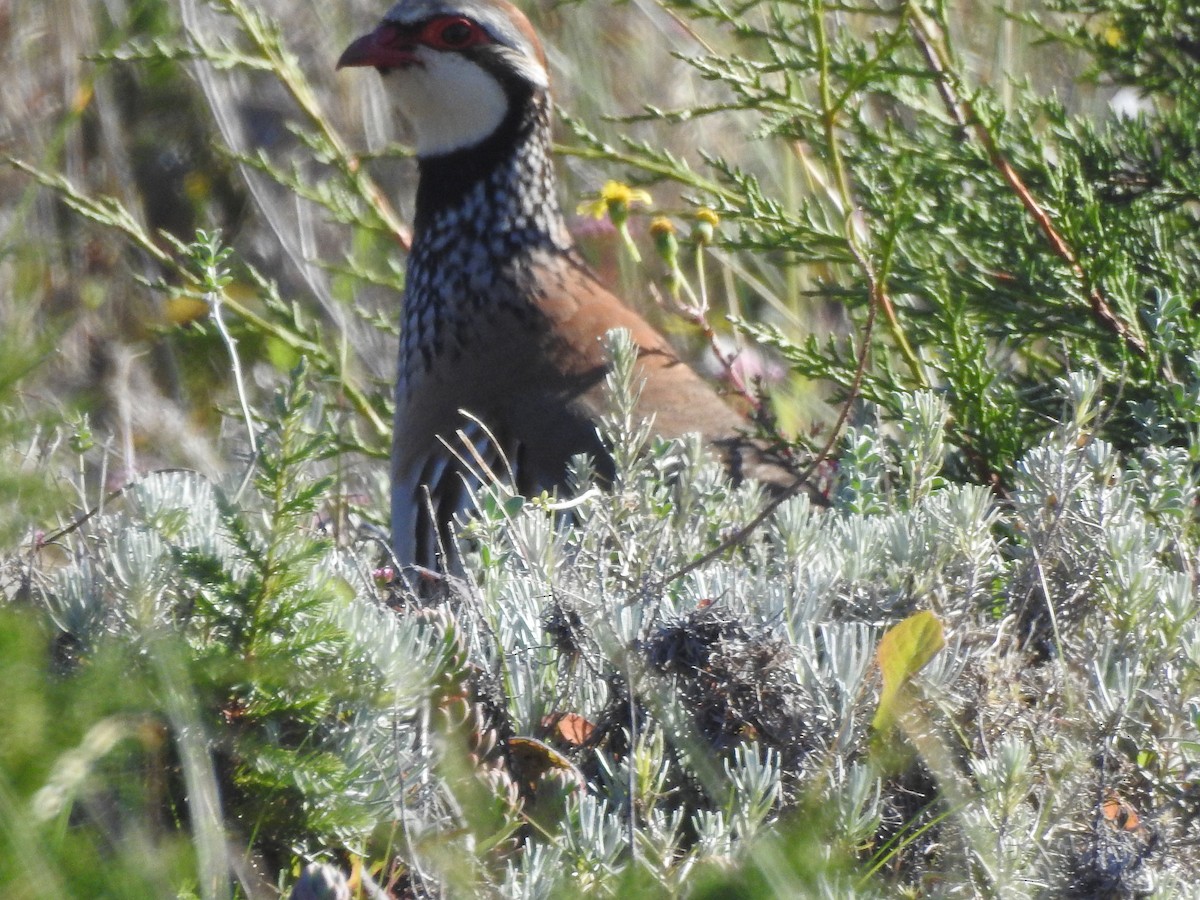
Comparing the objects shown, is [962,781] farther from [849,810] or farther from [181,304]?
[181,304]

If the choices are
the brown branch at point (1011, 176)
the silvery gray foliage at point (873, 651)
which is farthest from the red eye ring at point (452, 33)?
the silvery gray foliage at point (873, 651)

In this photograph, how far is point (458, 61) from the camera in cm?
371

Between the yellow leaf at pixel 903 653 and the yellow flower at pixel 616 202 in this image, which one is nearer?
the yellow leaf at pixel 903 653

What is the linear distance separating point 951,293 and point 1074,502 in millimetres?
1093

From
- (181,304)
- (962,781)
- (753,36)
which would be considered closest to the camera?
(962,781)

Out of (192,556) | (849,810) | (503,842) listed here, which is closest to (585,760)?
(503,842)

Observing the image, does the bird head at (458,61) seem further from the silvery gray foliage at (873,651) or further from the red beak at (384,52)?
the silvery gray foliage at (873,651)

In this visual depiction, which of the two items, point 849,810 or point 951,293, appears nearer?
point 849,810

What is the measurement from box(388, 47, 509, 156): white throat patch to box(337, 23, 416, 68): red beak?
0.03 m

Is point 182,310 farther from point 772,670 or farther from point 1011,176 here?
point 772,670

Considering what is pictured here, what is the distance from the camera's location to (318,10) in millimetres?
6672

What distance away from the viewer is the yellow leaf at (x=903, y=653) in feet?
5.98

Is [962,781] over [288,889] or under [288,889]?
under

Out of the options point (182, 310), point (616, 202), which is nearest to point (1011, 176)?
point (616, 202)
